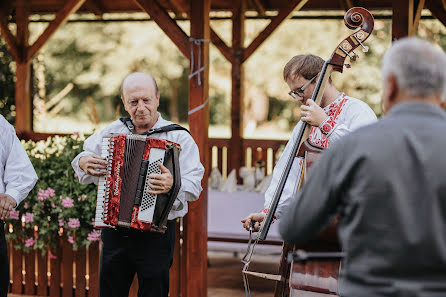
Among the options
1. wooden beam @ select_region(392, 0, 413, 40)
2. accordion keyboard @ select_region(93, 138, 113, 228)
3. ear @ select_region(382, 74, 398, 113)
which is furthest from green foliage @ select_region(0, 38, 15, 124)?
ear @ select_region(382, 74, 398, 113)

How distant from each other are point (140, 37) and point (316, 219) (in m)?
18.7

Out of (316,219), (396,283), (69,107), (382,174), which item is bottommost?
(396,283)


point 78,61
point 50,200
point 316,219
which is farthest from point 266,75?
point 316,219

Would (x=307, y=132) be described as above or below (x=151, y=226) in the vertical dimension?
above

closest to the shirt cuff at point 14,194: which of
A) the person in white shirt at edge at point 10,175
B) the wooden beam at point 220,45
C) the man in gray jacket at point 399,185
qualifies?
the person in white shirt at edge at point 10,175

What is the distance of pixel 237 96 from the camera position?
8281 millimetres

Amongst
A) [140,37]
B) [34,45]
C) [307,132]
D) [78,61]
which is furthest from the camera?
[78,61]

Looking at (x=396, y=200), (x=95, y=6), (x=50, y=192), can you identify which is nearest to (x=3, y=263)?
(x=50, y=192)

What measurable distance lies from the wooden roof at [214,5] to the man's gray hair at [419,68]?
20.7ft

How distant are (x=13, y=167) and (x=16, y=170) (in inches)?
0.8

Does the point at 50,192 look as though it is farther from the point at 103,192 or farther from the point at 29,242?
the point at 103,192

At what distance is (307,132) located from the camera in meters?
2.71

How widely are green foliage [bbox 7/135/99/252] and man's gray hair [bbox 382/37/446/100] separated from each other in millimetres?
3279

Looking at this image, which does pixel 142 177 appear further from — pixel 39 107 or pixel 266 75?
pixel 266 75
